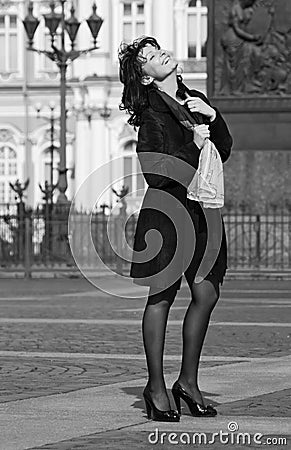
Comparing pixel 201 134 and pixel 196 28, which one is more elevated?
pixel 201 134

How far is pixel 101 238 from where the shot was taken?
27.7m

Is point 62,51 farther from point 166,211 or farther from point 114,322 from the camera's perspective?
point 166,211

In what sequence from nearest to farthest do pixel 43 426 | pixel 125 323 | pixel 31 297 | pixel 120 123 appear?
pixel 43 426
pixel 125 323
pixel 31 297
pixel 120 123

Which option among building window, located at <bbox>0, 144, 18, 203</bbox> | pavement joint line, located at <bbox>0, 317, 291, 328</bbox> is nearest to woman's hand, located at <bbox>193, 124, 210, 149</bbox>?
pavement joint line, located at <bbox>0, 317, 291, 328</bbox>

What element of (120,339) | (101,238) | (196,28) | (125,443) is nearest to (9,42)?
(196,28)

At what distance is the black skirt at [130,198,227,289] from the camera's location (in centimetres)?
748

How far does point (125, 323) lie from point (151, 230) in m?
7.14

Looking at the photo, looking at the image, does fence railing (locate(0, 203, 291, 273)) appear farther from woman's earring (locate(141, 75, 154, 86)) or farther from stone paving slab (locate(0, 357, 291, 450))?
woman's earring (locate(141, 75, 154, 86))

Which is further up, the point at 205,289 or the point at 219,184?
the point at 219,184

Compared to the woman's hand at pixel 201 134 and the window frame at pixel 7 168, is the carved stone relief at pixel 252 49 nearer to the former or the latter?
the woman's hand at pixel 201 134

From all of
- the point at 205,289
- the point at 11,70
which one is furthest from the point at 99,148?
the point at 205,289

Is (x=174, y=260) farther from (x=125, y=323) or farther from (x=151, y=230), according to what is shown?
(x=125, y=323)

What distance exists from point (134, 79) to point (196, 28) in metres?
50.5

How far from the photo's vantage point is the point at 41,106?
5797 centimetres
